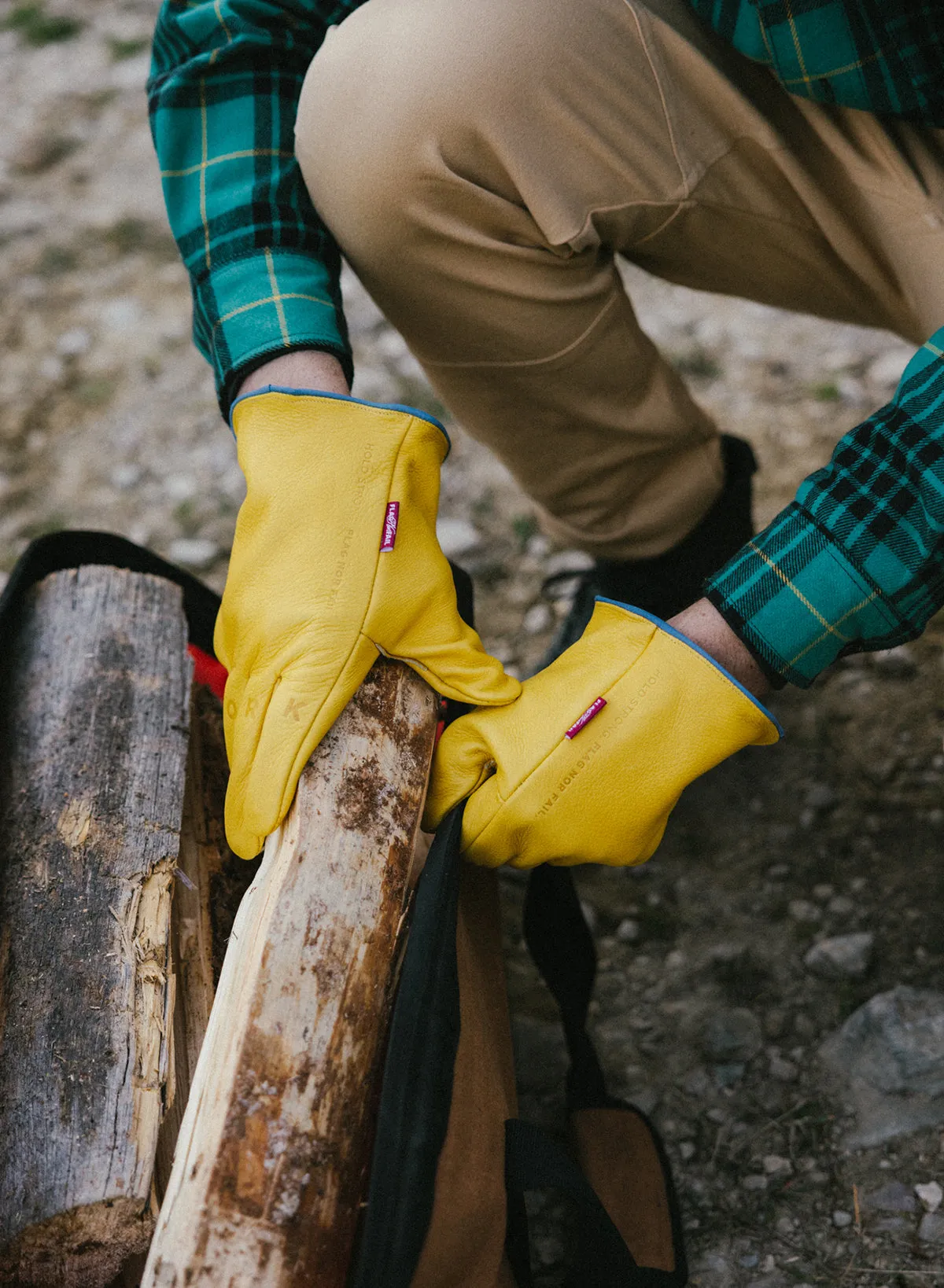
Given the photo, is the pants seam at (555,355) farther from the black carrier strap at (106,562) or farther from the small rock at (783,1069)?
the small rock at (783,1069)

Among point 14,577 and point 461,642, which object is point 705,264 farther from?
point 14,577

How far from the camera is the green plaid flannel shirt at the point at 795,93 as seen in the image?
1190 mm

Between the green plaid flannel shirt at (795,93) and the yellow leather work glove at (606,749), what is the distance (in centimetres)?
10

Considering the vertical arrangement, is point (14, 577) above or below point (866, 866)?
above

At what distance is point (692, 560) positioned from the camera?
181 centimetres

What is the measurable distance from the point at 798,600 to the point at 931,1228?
0.78 meters

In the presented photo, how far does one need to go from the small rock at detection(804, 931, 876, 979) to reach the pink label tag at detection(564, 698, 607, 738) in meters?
0.69

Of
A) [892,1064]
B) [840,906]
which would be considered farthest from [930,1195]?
[840,906]

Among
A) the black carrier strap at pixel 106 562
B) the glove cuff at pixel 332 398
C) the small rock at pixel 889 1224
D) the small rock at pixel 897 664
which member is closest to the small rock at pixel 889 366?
the small rock at pixel 897 664

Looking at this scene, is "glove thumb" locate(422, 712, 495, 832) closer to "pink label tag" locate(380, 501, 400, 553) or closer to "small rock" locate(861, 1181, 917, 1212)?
"pink label tag" locate(380, 501, 400, 553)

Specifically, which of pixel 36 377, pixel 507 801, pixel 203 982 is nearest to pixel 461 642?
pixel 507 801

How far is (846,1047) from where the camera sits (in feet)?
4.83

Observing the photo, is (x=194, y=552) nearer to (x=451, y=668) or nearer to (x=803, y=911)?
(x=451, y=668)

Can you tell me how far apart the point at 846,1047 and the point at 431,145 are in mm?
1332
